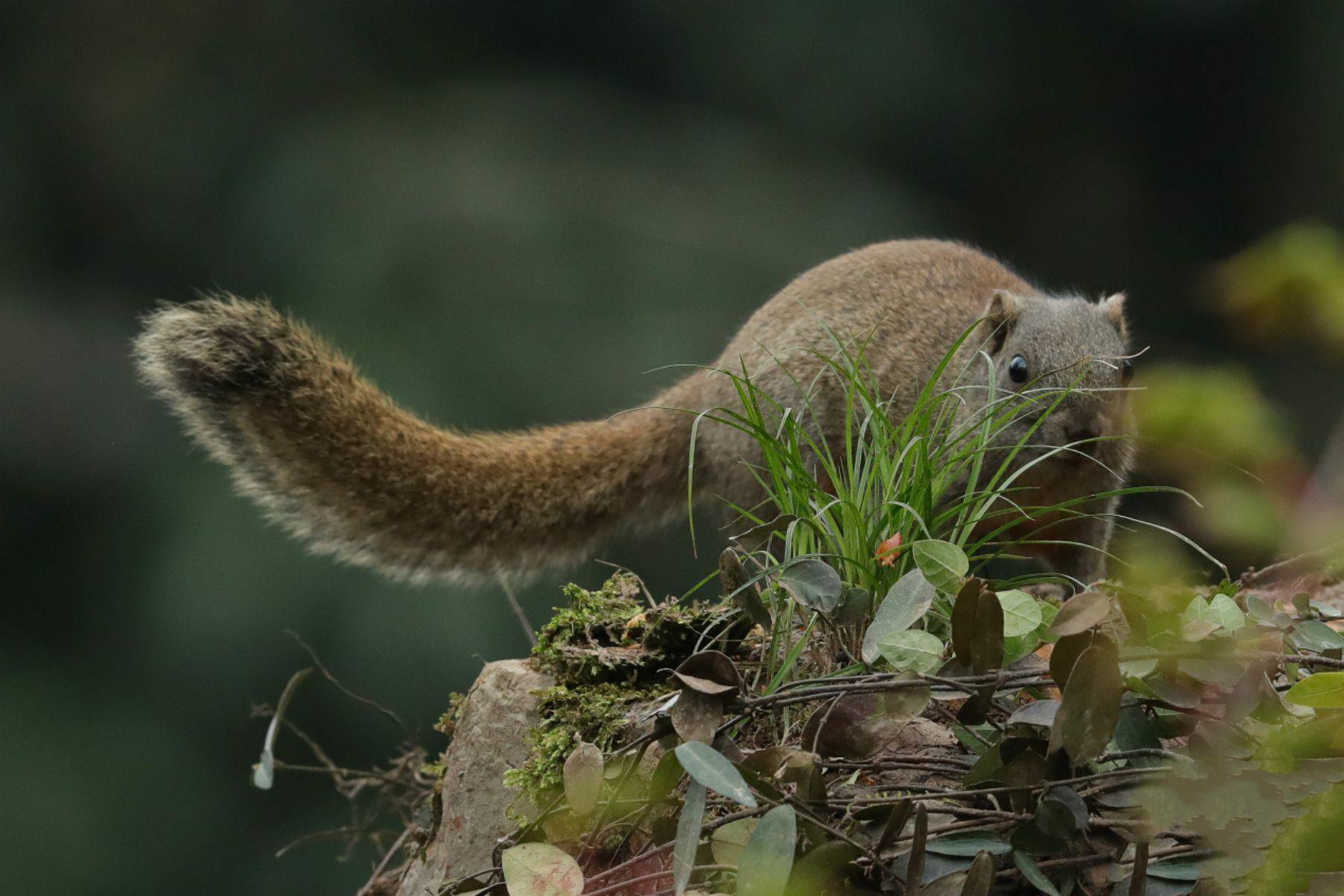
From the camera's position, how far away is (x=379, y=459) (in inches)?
105

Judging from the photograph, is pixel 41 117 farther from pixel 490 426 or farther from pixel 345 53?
pixel 490 426

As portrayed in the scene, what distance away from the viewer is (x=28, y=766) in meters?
5.22

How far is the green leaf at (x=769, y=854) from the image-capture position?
1.03 meters

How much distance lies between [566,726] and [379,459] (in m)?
1.23

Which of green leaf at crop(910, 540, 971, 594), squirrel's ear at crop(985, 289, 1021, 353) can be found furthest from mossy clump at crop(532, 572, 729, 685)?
squirrel's ear at crop(985, 289, 1021, 353)

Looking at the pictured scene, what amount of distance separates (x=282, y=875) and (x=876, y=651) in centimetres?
501

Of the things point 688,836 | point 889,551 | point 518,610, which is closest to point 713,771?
point 688,836

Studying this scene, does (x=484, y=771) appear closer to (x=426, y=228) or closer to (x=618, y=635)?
(x=618, y=635)

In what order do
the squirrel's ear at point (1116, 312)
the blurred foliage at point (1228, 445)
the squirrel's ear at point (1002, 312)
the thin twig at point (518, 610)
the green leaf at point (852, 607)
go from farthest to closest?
the squirrel's ear at point (1116, 312) → the squirrel's ear at point (1002, 312) → the thin twig at point (518, 610) → the green leaf at point (852, 607) → the blurred foliage at point (1228, 445)

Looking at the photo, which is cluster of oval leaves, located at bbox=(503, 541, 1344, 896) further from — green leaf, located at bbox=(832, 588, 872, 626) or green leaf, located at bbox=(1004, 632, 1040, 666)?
green leaf, located at bbox=(832, 588, 872, 626)

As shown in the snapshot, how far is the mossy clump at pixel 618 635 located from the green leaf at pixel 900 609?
30 centimetres

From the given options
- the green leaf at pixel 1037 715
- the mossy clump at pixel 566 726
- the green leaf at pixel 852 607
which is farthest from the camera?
the mossy clump at pixel 566 726

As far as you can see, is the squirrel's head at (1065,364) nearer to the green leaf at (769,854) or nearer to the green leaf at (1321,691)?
the green leaf at (1321,691)

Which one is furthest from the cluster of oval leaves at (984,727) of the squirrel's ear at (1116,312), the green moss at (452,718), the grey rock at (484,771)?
the squirrel's ear at (1116,312)
